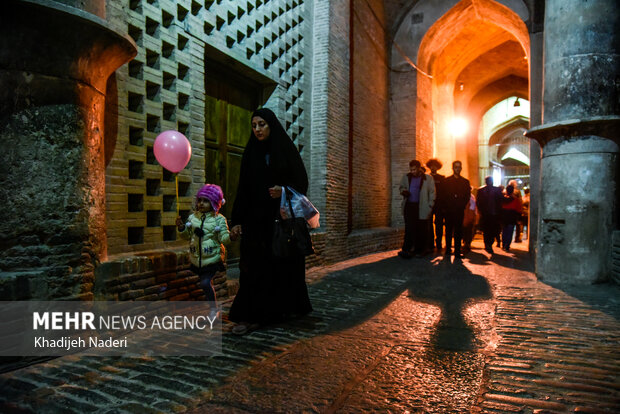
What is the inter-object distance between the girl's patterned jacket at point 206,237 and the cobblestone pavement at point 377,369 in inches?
23.8

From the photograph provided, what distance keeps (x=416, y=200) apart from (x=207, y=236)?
16.3 ft

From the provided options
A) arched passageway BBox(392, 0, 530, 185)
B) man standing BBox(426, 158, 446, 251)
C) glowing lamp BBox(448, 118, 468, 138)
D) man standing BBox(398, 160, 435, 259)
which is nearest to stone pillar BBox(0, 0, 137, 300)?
man standing BBox(398, 160, 435, 259)

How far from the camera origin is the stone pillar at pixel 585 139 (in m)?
5.21

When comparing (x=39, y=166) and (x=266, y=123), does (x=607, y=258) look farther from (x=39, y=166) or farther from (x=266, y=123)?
(x=39, y=166)

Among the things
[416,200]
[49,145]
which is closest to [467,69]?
[416,200]

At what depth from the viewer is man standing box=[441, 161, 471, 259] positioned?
7715 millimetres

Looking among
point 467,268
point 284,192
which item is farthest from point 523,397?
point 467,268

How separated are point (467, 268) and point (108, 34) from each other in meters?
5.84

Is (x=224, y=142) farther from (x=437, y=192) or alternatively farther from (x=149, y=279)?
(x=437, y=192)

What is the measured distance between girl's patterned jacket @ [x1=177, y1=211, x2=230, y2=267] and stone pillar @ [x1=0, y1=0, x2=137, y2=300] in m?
0.74

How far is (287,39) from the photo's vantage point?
7.05m

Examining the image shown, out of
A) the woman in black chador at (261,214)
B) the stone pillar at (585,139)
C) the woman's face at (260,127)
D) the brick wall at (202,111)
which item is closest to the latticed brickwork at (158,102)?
the brick wall at (202,111)

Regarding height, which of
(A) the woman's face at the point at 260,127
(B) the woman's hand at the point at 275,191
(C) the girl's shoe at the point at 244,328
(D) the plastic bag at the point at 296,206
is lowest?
(C) the girl's shoe at the point at 244,328

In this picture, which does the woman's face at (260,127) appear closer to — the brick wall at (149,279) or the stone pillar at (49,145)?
the stone pillar at (49,145)
